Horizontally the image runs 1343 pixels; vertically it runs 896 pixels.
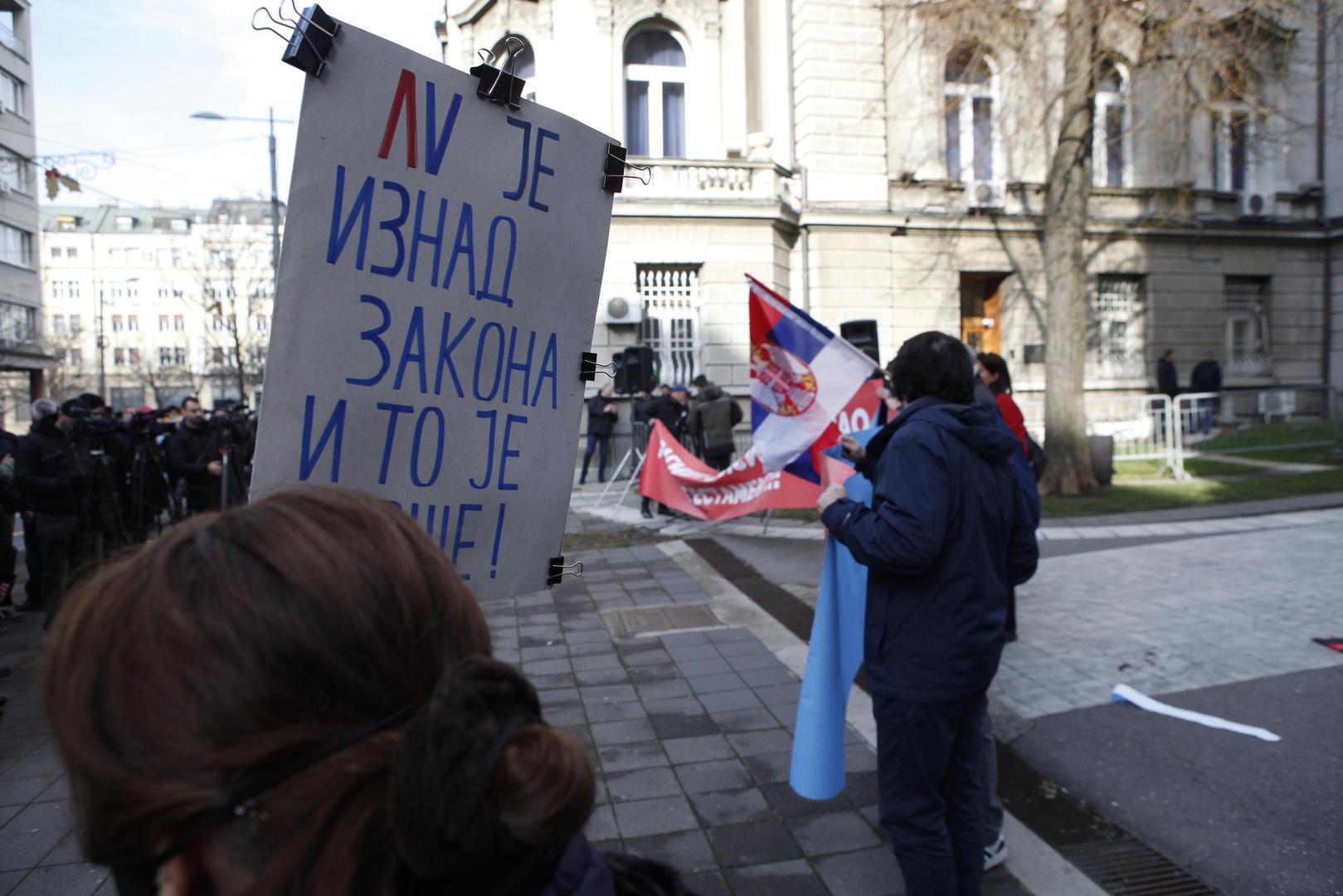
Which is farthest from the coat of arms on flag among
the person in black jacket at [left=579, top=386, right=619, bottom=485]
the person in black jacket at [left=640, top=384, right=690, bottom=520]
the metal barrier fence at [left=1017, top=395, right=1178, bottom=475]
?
the person in black jacket at [left=579, top=386, right=619, bottom=485]

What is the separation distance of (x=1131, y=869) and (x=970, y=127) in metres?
19.8

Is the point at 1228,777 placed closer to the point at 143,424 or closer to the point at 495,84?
the point at 495,84

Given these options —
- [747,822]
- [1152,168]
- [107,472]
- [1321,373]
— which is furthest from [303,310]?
[1321,373]

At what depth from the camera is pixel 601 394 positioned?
1602 centimetres

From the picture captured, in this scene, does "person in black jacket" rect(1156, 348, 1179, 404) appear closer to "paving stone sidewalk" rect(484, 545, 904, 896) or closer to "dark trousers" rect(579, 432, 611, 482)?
"dark trousers" rect(579, 432, 611, 482)

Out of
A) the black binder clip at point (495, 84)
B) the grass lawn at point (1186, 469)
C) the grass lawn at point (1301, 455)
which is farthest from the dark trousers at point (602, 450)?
the black binder clip at point (495, 84)

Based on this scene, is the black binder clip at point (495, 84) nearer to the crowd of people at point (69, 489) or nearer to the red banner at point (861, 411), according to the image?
the red banner at point (861, 411)

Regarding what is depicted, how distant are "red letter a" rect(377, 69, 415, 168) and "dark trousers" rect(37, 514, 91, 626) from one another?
7.01 m

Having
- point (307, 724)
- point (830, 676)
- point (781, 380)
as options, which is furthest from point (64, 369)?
point (307, 724)

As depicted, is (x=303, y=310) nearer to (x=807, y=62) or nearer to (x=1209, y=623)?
(x=1209, y=623)

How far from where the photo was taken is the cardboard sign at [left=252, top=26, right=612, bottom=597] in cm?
163

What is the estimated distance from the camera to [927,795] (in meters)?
2.59

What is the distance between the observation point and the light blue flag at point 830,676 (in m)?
3.12

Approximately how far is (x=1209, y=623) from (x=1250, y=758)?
230cm
